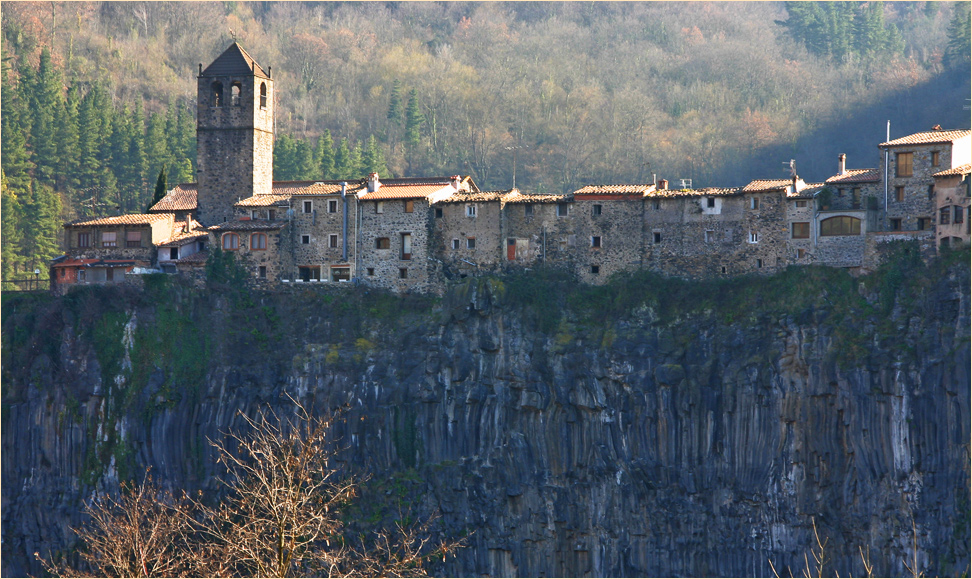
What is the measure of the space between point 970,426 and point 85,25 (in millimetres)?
135786

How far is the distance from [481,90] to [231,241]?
7715 centimetres

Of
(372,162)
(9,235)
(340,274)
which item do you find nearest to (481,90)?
(372,162)

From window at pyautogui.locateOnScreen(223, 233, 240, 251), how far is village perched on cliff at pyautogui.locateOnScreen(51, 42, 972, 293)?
0.20 feet

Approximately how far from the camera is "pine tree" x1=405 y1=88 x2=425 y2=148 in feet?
443

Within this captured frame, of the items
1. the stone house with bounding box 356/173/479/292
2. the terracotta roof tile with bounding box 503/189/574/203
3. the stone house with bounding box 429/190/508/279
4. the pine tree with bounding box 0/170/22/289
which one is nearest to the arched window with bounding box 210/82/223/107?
the stone house with bounding box 356/173/479/292

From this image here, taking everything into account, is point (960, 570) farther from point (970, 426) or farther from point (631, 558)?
point (631, 558)

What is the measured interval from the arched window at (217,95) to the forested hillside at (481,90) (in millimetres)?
24676

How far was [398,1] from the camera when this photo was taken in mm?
188625

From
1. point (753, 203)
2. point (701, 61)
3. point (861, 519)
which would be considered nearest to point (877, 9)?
point (701, 61)

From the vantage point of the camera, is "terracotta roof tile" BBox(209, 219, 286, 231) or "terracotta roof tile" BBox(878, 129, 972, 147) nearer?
"terracotta roof tile" BBox(878, 129, 972, 147)

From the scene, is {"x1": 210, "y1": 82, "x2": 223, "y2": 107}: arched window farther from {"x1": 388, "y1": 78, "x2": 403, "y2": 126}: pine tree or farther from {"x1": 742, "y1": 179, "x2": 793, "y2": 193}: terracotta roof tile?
{"x1": 388, "y1": 78, "x2": 403, "y2": 126}: pine tree

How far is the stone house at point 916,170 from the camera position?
69875 millimetres

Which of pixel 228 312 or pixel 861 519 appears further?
pixel 228 312

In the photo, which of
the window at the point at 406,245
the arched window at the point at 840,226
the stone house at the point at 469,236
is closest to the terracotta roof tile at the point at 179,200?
the window at the point at 406,245
